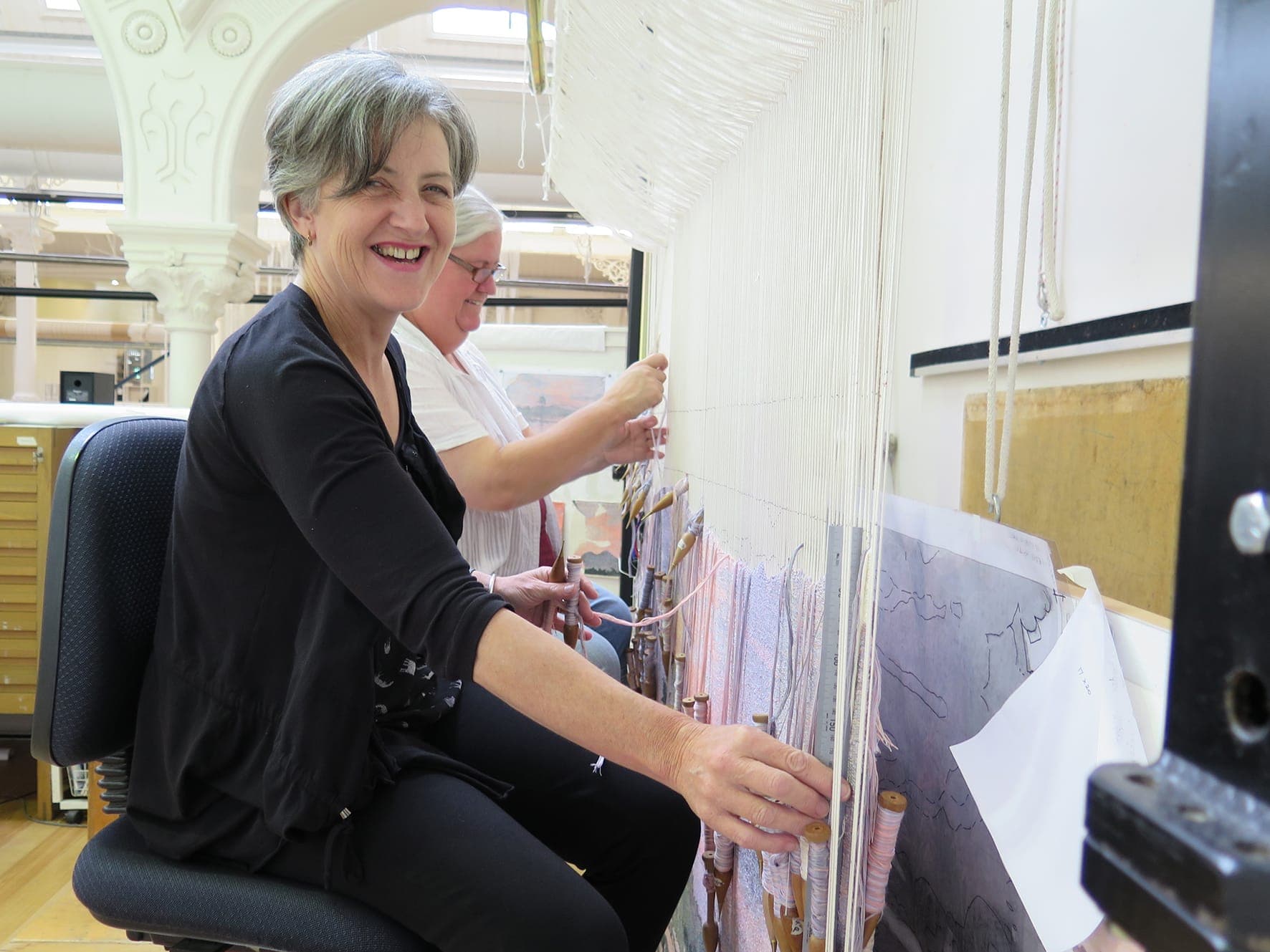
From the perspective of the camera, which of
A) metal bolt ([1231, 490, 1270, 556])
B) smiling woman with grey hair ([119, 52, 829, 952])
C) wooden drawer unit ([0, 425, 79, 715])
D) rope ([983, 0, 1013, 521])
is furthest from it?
wooden drawer unit ([0, 425, 79, 715])

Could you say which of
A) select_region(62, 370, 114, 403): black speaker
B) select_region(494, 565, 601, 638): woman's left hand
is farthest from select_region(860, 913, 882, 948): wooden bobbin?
select_region(62, 370, 114, 403): black speaker

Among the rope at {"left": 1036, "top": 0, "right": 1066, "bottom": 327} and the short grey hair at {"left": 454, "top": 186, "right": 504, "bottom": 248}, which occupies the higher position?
the short grey hair at {"left": 454, "top": 186, "right": 504, "bottom": 248}

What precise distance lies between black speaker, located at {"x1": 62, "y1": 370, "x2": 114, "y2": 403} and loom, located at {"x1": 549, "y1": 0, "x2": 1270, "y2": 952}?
3086 mm

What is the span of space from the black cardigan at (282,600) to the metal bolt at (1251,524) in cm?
67

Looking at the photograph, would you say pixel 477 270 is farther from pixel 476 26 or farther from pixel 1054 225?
pixel 476 26

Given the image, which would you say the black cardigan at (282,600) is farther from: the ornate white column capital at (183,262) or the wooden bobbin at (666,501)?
the ornate white column capital at (183,262)

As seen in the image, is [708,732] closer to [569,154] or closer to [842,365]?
[842,365]

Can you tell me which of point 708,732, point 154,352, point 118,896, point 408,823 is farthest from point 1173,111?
point 154,352

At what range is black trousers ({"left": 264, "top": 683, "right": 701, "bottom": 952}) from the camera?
0.88 m

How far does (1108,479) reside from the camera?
2.42 feet

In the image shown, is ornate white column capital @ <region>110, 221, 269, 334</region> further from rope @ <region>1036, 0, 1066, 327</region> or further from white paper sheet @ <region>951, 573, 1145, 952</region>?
white paper sheet @ <region>951, 573, 1145, 952</region>

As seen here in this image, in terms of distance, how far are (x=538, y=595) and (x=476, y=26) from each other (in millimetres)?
4877

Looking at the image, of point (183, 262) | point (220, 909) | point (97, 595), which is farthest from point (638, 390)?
point (183, 262)

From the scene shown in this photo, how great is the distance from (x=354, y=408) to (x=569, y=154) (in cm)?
91
